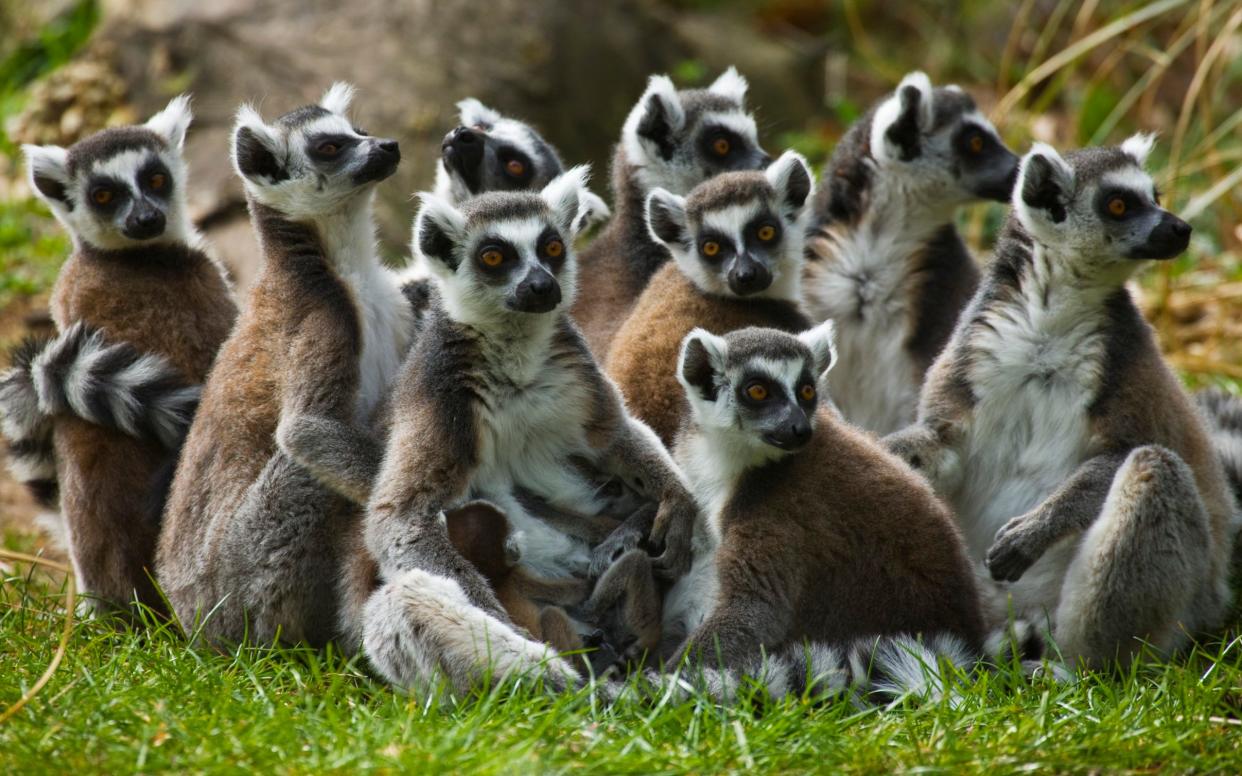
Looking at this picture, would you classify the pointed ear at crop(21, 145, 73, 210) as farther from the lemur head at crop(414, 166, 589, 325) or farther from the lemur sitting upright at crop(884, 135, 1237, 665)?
the lemur sitting upright at crop(884, 135, 1237, 665)

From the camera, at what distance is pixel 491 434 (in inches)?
196

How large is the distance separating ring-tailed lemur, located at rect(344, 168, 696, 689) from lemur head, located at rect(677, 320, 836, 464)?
32 centimetres

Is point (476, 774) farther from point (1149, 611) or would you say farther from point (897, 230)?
point (897, 230)

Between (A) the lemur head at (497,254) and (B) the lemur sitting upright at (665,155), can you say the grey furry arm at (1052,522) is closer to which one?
(A) the lemur head at (497,254)

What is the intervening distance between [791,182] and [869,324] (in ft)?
3.48

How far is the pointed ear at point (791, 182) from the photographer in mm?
5852

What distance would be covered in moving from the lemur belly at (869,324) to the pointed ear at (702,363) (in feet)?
5.47

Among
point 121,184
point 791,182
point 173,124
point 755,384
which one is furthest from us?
point 173,124

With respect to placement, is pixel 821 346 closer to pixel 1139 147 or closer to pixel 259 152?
pixel 1139 147

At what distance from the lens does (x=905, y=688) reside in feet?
15.0

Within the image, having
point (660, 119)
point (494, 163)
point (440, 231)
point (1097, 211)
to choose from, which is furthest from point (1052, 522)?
point (494, 163)

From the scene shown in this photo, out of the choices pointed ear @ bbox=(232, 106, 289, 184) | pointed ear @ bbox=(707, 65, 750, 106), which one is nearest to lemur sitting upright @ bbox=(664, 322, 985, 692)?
pointed ear @ bbox=(232, 106, 289, 184)

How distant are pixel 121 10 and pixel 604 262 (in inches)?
281

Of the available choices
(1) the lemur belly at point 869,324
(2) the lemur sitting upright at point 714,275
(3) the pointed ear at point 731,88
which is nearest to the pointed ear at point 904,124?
(1) the lemur belly at point 869,324
